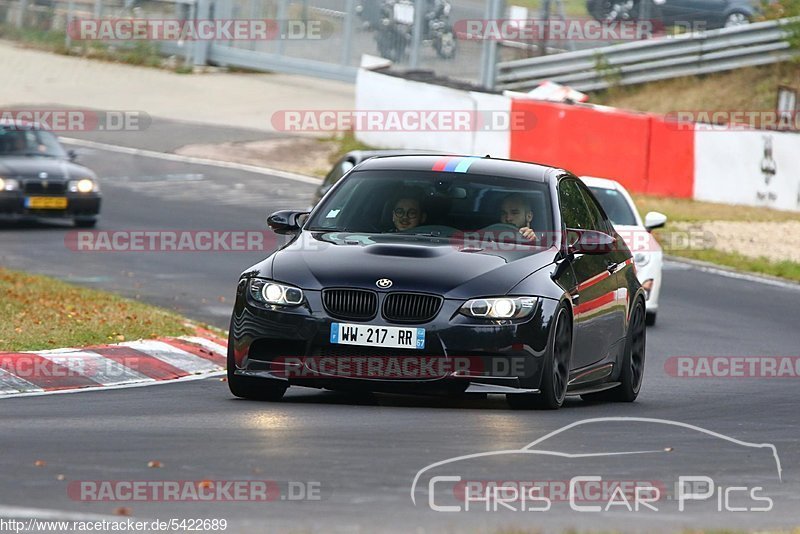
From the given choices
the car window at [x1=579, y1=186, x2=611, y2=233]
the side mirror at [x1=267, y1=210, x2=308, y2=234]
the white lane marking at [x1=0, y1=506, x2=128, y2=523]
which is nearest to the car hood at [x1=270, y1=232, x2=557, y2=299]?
the side mirror at [x1=267, y1=210, x2=308, y2=234]

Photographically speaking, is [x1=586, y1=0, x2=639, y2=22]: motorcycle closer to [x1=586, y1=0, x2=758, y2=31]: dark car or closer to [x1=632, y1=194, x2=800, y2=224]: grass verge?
[x1=586, y1=0, x2=758, y2=31]: dark car

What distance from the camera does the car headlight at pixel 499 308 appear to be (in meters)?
9.46

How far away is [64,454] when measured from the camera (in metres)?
7.69

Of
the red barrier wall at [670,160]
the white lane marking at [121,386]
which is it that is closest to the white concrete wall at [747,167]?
the red barrier wall at [670,160]

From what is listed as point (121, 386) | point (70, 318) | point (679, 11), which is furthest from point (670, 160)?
point (121, 386)

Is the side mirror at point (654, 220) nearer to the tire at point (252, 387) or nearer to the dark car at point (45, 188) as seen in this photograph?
the tire at point (252, 387)

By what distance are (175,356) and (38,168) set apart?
463 inches

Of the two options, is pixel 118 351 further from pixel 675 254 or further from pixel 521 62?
pixel 521 62

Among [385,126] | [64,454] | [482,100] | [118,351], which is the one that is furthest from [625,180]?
[64,454]

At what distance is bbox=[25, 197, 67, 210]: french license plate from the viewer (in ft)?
77.4

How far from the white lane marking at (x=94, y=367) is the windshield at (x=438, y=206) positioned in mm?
1938

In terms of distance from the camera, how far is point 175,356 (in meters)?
12.7

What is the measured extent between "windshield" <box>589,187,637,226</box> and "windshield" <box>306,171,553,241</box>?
24.4 ft

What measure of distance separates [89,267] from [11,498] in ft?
43.5
